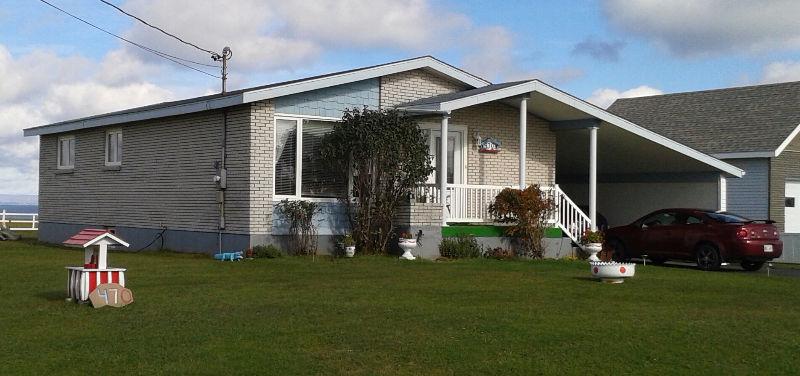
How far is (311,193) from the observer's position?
19.2 m

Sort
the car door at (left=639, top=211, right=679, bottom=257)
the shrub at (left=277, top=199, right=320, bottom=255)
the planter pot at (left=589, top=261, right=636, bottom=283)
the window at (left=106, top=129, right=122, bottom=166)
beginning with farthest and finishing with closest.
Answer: the window at (left=106, top=129, right=122, bottom=166), the car door at (left=639, top=211, right=679, bottom=257), the shrub at (left=277, top=199, right=320, bottom=255), the planter pot at (left=589, top=261, right=636, bottom=283)

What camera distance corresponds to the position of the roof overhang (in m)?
18.9

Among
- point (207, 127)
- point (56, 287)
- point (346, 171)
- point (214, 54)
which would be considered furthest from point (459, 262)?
point (214, 54)

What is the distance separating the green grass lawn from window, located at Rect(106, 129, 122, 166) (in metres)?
7.67

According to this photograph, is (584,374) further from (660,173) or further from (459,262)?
(660,173)

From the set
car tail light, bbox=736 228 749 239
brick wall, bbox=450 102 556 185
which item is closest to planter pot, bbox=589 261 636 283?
car tail light, bbox=736 228 749 239

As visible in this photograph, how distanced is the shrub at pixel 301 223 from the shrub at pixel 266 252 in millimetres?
727

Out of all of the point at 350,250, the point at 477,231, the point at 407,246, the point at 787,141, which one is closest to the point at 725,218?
the point at 477,231

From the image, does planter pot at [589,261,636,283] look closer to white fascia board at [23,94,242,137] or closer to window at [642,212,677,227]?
window at [642,212,677,227]

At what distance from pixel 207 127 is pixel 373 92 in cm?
353

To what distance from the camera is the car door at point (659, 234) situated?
2012 cm

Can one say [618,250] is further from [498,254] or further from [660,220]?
[498,254]

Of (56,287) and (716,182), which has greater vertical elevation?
(716,182)

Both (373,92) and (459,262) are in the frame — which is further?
(373,92)
